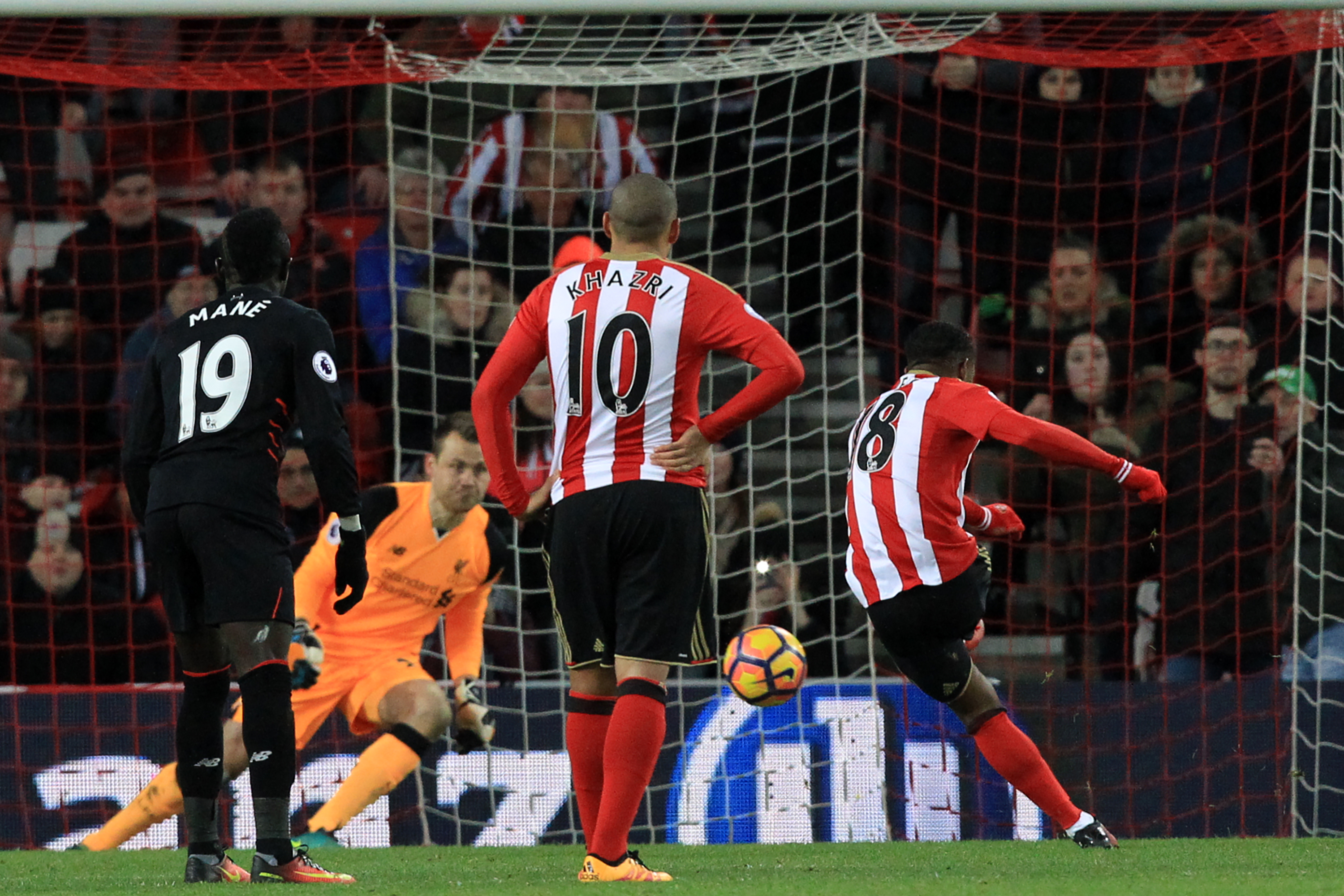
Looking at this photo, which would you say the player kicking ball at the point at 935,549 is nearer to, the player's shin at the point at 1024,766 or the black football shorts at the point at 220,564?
the player's shin at the point at 1024,766

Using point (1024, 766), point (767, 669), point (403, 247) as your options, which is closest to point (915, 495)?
point (767, 669)

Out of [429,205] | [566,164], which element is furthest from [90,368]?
[566,164]

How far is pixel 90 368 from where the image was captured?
7.91 m

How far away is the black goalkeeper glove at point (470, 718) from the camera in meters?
6.12

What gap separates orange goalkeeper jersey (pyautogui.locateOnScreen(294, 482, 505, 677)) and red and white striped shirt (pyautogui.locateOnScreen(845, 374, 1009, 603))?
1674 millimetres

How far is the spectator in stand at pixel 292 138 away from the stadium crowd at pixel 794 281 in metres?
0.02

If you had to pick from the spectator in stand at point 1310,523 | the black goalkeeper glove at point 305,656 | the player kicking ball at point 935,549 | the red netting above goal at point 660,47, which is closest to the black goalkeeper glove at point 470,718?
the black goalkeeper glove at point 305,656

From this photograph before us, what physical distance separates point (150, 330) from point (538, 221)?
5.82 feet

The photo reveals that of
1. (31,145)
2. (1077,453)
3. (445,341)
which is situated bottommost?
(1077,453)

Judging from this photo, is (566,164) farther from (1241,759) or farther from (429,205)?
(1241,759)

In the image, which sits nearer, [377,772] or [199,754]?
[199,754]

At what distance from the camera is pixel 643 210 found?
14.1ft

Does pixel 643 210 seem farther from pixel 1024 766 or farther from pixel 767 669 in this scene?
pixel 1024 766

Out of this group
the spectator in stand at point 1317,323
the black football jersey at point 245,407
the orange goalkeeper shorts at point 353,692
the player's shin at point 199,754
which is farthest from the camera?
the spectator in stand at point 1317,323
